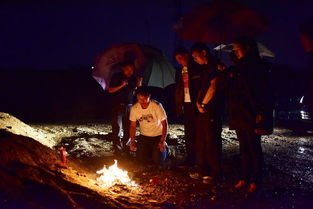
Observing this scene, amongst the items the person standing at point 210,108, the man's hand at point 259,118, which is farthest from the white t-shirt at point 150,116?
the man's hand at point 259,118

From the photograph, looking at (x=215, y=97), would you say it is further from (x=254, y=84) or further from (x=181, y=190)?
(x=181, y=190)

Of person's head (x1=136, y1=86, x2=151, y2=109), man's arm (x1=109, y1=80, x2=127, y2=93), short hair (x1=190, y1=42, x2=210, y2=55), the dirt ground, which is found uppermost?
short hair (x1=190, y1=42, x2=210, y2=55)

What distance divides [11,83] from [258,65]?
20878mm

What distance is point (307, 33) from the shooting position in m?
3.72

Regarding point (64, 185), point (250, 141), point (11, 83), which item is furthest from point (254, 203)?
point (11, 83)

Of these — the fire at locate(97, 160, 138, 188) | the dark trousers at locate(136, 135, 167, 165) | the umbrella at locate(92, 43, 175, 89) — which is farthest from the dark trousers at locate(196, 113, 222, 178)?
the umbrella at locate(92, 43, 175, 89)

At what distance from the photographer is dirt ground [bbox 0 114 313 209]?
13.9ft

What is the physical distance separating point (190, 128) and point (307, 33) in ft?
9.20

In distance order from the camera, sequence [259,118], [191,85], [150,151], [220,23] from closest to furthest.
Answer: [259,118] < [220,23] < [191,85] < [150,151]

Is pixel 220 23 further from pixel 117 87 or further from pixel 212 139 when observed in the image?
pixel 117 87

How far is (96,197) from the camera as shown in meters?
3.97

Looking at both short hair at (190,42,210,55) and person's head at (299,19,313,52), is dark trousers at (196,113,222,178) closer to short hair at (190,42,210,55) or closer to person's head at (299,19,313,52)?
A: short hair at (190,42,210,55)

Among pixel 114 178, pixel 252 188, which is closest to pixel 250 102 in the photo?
pixel 252 188

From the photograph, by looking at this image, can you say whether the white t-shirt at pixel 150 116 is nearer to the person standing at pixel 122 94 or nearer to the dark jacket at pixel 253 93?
the person standing at pixel 122 94
